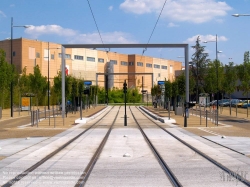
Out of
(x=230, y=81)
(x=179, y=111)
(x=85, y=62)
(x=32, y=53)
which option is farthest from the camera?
(x=85, y=62)

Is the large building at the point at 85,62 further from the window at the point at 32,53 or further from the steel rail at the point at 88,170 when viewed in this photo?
the steel rail at the point at 88,170

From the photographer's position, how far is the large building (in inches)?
3100

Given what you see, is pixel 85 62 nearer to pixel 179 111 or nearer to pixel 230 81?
pixel 230 81

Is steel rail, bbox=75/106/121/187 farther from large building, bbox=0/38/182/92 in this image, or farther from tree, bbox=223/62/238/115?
large building, bbox=0/38/182/92

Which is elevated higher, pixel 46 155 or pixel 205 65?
pixel 205 65

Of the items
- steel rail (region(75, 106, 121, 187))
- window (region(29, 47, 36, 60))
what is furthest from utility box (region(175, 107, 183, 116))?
window (region(29, 47, 36, 60))

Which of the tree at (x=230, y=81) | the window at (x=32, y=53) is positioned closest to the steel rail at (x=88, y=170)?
the tree at (x=230, y=81)

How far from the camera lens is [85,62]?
310 feet

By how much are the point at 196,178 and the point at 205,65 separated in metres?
91.8

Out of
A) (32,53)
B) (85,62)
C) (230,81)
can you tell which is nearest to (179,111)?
(230,81)

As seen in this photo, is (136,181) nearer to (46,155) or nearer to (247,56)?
(46,155)

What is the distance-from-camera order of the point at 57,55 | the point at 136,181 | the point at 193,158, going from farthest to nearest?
the point at 57,55, the point at 193,158, the point at 136,181

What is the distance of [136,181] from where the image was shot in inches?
396

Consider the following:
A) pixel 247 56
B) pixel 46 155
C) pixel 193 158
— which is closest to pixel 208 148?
pixel 193 158
